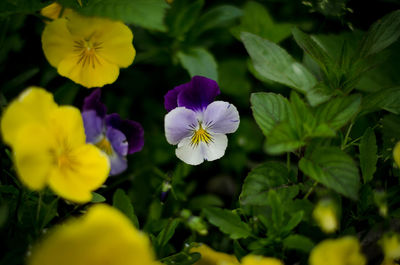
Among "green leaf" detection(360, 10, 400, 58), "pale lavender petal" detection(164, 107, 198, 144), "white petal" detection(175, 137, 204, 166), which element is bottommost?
"white petal" detection(175, 137, 204, 166)

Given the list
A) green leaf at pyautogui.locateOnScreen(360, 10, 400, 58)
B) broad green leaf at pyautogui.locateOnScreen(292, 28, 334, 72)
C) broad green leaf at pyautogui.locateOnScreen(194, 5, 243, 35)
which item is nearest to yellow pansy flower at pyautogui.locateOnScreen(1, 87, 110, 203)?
broad green leaf at pyautogui.locateOnScreen(292, 28, 334, 72)

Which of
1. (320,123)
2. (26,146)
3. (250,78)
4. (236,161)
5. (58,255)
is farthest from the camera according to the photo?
(250,78)

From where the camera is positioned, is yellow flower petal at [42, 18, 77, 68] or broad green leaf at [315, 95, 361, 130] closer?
broad green leaf at [315, 95, 361, 130]

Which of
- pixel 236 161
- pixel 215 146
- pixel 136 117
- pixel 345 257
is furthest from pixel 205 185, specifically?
pixel 345 257

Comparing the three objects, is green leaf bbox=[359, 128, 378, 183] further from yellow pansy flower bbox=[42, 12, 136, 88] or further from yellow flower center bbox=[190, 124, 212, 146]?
yellow pansy flower bbox=[42, 12, 136, 88]

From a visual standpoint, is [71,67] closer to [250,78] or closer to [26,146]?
[26,146]

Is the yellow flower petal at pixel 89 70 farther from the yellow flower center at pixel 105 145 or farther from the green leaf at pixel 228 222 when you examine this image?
the green leaf at pixel 228 222

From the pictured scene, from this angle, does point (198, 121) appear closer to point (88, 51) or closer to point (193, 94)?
point (193, 94)
